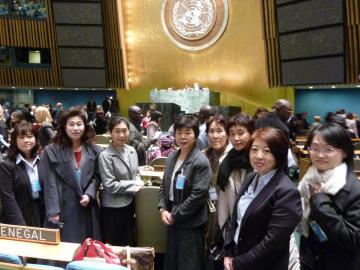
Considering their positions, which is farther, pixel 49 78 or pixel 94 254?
pixel 49 78

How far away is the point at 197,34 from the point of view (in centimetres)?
1468

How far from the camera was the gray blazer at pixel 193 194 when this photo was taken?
2643mm

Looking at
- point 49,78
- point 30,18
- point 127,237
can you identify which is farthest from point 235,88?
point 127,237

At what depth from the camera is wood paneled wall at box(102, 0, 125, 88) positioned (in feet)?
50.3

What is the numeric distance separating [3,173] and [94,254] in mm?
1061

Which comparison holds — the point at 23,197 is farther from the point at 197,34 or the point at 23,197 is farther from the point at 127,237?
the point at 197,34

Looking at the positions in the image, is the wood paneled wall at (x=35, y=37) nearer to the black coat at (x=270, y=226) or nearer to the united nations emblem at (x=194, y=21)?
the united nations emblem at (x=194, y=21)

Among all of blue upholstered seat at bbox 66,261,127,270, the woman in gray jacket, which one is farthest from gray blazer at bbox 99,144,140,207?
blue upholstered seat at bbox 66,261,127,270

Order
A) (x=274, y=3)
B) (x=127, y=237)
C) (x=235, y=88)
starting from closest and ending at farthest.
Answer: (x=127, y=237) < (x=274, y=3) < (x=235, y=88)

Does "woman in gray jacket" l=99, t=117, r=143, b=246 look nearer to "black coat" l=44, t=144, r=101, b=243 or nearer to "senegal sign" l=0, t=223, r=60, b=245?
"black coat" l=44, t=144, r=101, b=243

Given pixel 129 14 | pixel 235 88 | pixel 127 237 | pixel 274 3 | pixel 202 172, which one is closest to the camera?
pixel 202 172

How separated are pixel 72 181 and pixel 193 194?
89 cm

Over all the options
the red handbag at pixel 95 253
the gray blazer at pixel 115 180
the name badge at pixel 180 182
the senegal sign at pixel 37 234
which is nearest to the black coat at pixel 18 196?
the gray blazer at pixel 115 180

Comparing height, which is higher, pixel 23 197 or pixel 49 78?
pixel 49 78
